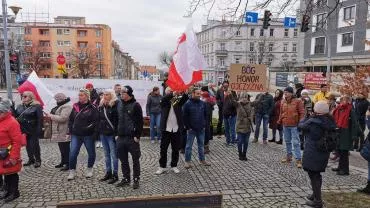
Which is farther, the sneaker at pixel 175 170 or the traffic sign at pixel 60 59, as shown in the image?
the traffic sign at pixel 60 59

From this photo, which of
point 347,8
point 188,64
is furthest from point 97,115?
A: point 347,8

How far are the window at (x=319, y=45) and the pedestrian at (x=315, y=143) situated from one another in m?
46.0

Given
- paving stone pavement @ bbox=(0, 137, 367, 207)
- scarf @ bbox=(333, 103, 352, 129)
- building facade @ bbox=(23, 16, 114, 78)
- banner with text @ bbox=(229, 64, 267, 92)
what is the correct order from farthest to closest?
building facade @ bbox=(23, 16, 114, 78), banner with text @ bbox=(229, 64, 267, 92), scarf @ bbox=(333, 103, 352, 129), paving stone pavement @ bbox=(0, 137, 367, 207)

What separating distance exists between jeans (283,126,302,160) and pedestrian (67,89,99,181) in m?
4.77

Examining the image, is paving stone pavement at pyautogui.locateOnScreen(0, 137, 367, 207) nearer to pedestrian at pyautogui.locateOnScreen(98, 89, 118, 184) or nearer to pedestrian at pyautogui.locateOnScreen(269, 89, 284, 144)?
pedestrian at pyautogui.locateOnScreen(98, 89, 118, 184)

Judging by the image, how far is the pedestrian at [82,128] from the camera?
6988 mm

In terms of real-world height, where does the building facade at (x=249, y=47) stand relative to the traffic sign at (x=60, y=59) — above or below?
above

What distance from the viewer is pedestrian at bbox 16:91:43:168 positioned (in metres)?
7.64

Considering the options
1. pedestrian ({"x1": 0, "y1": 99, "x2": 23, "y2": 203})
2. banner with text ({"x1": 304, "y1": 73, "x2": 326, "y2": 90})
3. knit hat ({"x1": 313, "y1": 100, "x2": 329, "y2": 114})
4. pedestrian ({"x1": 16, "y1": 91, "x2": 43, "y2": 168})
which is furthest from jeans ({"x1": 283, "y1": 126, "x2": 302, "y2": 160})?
banner with text ({"x1": 304, "y1": 73, "x2": 326, "y2": 90})

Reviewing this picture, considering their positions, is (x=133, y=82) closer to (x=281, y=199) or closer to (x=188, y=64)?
(x=188, y=64)

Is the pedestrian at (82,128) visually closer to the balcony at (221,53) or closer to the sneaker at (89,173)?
the sneaker at (89,173)

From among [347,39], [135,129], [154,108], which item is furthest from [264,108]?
[347,39]

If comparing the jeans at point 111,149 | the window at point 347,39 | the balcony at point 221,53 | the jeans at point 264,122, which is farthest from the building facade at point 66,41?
the jeans at point 111,149

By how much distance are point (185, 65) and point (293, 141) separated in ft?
11.3
